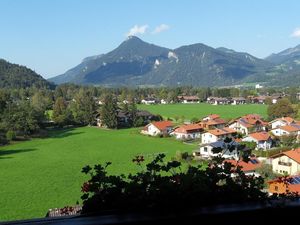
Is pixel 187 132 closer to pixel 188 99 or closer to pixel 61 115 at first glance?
pixel 61 115

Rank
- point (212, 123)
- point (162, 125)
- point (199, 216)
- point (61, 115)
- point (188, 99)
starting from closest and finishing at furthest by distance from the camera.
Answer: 1. point (199, 216)
2. point (162, 125)
3. point (212, 123)
4. point (61, 115)
5. point (188, 99)

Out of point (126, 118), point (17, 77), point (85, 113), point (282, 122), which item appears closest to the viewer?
point (282, 122)

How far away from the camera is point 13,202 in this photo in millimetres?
13742

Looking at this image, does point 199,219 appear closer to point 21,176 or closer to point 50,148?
point 21,176

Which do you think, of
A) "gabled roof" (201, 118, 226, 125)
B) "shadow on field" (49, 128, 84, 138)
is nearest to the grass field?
"gabled roof" (201, 118, 226, 125)

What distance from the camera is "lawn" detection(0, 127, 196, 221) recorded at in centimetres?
1376

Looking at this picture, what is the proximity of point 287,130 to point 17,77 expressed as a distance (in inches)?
2794

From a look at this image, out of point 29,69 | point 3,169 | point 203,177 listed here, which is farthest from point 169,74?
point 203,177

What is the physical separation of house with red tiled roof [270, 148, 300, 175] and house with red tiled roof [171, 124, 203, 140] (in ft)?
44.9

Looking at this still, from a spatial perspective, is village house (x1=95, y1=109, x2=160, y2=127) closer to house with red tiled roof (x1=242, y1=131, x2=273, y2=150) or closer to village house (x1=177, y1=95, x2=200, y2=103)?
house with red tiled roof (x1=242, y1=131, x2=273, y2=150)

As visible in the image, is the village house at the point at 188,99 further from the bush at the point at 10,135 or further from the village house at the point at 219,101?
the bush at the point at 10,135

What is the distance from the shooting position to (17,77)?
87438 mm

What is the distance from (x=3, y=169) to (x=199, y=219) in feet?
65.4

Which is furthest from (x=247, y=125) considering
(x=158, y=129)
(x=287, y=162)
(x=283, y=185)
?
(x=283, y=185)
